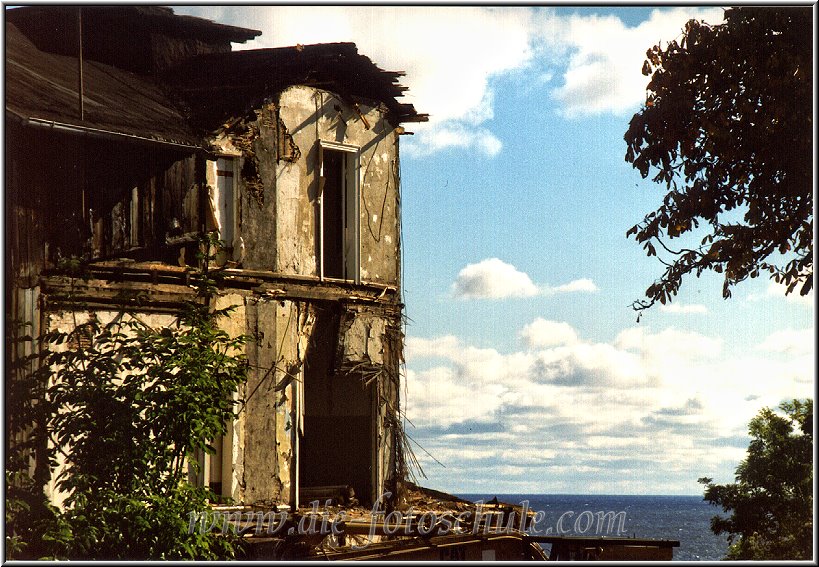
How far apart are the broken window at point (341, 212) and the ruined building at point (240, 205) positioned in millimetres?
39

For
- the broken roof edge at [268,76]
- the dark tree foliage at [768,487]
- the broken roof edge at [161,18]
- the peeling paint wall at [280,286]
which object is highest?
the broken roof edge at [161,18]

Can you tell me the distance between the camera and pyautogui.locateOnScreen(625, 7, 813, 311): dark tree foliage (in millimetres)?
13344

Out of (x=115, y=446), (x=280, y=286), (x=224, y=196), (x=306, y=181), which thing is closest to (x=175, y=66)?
(x=224, y=196)

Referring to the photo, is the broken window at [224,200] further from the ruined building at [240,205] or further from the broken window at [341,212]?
the broken window at [341,212]

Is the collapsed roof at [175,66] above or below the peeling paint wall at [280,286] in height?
above

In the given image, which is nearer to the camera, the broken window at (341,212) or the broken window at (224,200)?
the broken window at (224,200)

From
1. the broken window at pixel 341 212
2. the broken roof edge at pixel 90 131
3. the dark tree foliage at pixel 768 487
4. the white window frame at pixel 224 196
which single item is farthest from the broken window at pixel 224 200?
the dark tree foliage at pixel 768 487

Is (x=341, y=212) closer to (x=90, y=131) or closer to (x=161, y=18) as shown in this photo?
(x=161, y=18)

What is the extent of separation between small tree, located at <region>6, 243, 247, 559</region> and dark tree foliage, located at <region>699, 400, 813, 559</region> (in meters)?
14.5

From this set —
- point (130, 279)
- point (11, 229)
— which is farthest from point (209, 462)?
point (11, 229)

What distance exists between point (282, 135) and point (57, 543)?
7718 millimetres

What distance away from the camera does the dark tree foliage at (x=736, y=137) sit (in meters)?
13.3

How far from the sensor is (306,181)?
1648 cm

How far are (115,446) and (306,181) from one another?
20.9 ft
